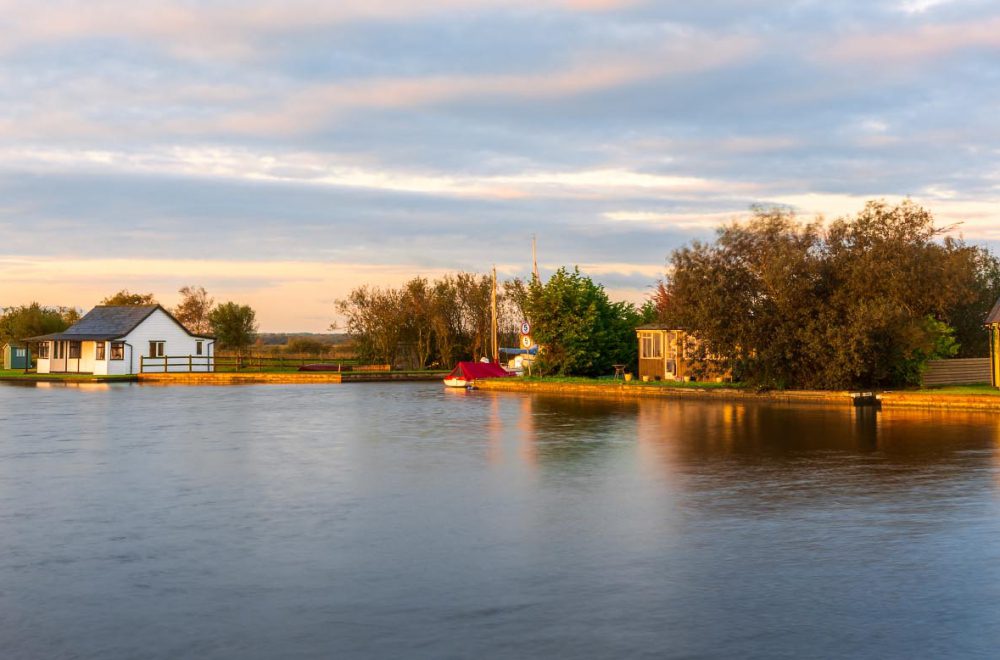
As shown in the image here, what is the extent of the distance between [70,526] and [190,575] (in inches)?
126

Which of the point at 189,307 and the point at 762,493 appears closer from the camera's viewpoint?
the point at 762,493

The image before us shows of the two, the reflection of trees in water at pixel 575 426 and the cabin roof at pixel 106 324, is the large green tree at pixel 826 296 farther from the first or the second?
the cabin roof at pixel 106 324

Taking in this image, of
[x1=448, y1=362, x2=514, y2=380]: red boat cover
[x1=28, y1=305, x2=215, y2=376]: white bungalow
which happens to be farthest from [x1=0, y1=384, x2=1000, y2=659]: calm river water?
[x1=28, y1=305, x2=215, y2=376]: white bungalow

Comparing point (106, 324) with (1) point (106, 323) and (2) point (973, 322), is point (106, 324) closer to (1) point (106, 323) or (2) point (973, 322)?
(1) point (106, 323)

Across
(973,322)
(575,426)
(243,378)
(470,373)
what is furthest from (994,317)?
(243,378)

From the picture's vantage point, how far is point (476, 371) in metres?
51.6

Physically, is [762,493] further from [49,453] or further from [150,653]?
[49,453]

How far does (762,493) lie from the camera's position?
13.4 m

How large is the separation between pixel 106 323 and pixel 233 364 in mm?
10406

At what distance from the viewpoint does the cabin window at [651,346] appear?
47.9 meters

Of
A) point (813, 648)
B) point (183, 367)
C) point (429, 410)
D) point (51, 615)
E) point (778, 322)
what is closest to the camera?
point (813, 648)

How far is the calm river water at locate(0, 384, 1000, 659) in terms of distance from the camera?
717 centimetres

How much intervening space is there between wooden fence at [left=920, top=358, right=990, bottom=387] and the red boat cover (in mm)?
22016

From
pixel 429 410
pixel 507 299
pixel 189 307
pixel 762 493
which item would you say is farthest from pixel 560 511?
pixel 189 307
